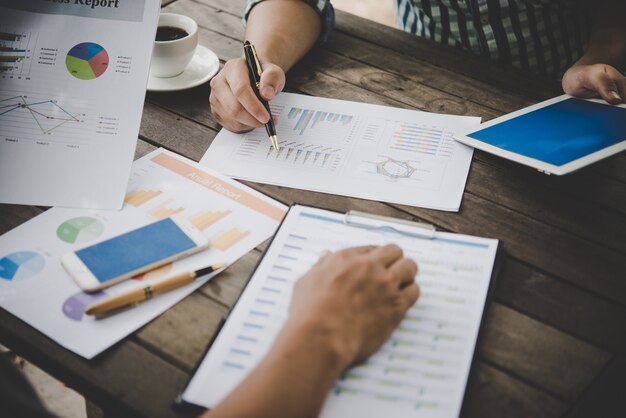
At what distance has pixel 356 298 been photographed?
719 mm

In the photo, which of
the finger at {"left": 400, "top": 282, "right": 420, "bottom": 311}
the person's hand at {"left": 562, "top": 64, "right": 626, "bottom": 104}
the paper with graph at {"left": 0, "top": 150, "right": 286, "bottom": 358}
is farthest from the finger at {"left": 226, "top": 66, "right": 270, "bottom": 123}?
the person's hand at {"left": 562, "top": 64, "right": 626, "bottom": 104}

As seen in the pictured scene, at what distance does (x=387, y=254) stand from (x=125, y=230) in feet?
1.34

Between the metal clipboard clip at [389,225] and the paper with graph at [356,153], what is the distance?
0.26 feet

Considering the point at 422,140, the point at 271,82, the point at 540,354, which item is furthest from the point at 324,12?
the point at 540,354

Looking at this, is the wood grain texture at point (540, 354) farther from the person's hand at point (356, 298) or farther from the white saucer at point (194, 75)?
the white saucer at point (194, 75)

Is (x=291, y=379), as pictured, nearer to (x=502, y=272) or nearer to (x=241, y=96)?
(x=502, y=272)

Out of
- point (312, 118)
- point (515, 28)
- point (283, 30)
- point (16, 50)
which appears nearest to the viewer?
point (16, 50)

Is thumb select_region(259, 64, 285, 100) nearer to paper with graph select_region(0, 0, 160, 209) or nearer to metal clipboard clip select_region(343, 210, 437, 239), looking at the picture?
paper with graph select_region(0, 0, 160, 209)

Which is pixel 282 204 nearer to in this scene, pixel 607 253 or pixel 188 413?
pixel 188 413

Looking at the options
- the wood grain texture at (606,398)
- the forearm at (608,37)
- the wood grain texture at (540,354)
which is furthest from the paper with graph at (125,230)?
the forearm at (608,37)

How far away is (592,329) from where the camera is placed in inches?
30.3

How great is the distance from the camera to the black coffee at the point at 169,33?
3.94ft

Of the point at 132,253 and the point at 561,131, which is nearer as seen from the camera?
the point at 132,253

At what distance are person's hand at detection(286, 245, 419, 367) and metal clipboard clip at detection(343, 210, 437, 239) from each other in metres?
0.08
